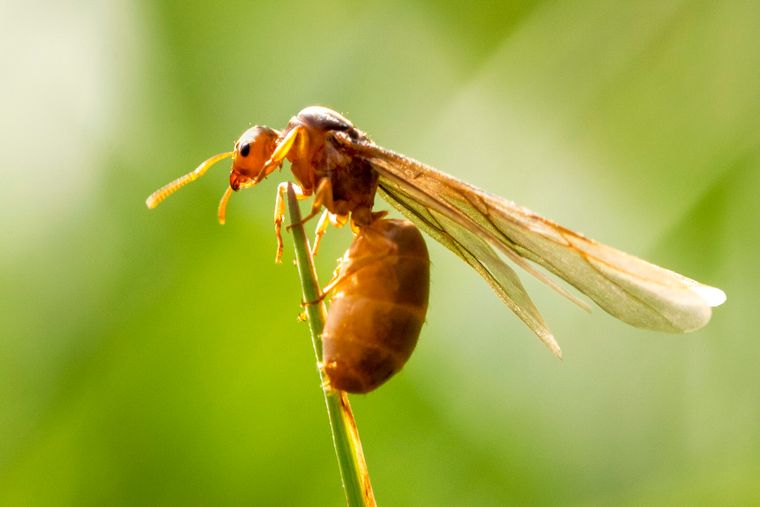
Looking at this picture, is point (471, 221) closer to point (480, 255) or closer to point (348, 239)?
point (480, 255)

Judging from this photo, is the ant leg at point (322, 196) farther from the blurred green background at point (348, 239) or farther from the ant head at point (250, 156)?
the blurred green background at point (348, 239)

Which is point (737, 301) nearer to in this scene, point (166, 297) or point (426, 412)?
point (426, 412)

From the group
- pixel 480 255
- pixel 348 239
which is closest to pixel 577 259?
pixel 480 255

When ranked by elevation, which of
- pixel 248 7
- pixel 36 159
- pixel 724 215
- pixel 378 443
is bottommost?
pixel 378 443

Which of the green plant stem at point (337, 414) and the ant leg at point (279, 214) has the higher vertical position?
the ant leg at point (279, 214)

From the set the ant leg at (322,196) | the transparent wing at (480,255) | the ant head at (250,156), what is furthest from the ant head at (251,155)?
the transparent wing at (480,255)

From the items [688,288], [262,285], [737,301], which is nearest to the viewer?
[688,288]

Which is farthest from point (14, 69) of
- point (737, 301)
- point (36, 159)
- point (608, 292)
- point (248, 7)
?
point (737, 301)
